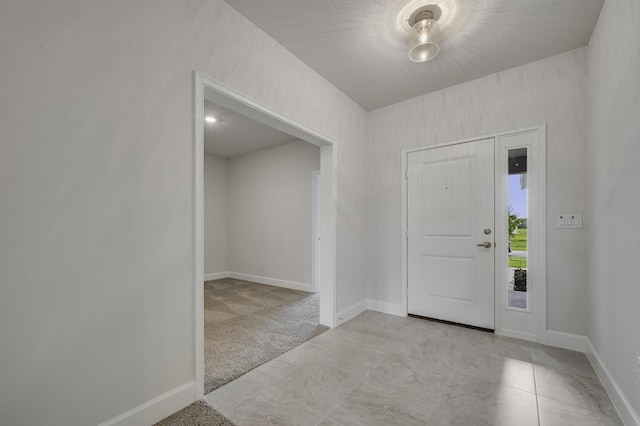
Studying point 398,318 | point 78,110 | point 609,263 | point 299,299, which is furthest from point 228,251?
point 609,263

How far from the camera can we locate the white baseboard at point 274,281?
4.76 meters

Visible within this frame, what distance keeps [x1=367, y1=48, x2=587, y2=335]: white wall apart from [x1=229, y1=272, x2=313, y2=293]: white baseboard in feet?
5.20

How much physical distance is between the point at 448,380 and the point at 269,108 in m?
2.46

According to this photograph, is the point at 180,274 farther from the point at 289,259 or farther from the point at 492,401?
the point at 289,259

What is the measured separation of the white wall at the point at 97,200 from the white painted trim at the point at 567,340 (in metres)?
3.02

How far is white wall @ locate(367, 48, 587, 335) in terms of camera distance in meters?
2.42

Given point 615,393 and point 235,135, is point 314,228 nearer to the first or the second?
point 235,135

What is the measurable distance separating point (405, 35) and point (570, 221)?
2.16 meters

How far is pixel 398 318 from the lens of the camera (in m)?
3.26

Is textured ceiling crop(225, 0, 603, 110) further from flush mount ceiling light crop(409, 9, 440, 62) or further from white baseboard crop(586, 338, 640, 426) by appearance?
white baseboard crop(586, 338, 640, 426)

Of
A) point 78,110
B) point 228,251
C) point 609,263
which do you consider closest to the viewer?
point 78,110

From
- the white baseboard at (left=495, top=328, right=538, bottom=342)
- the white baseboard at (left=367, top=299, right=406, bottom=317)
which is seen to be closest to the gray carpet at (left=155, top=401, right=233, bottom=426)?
the white baseboard at (left=367, top=299, right=406, bottom=317)

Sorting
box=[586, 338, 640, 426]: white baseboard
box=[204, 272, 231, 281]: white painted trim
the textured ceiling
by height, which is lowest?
box=[204, 272, 231, 281]: white painted trim

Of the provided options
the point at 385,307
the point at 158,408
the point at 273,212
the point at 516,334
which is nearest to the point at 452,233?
the point at 516,334
